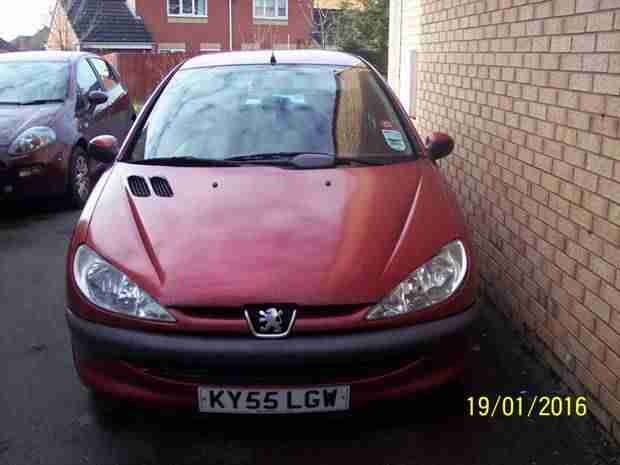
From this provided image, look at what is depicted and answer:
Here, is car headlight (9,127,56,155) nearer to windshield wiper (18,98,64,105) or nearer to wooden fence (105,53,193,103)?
windshield wiper (18,98,64,105)

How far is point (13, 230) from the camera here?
6660mm

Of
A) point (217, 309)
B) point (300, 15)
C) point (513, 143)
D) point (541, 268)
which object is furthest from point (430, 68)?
point (300, 15)

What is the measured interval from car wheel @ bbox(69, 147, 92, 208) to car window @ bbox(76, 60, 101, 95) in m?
0.88

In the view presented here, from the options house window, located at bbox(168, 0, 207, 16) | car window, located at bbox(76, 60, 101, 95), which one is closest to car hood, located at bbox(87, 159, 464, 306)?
car window, located at bbox(76, 60, 101, 95)

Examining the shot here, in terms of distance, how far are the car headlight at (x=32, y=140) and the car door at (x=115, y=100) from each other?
170 cm

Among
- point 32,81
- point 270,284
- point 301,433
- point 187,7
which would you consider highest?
point 187,7

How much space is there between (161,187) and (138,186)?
4.7 inches

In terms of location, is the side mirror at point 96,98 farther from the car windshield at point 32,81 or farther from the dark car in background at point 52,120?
the car windshield at point 32,81

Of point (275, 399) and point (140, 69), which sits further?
point (140, 69)

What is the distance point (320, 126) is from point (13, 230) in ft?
13.1
